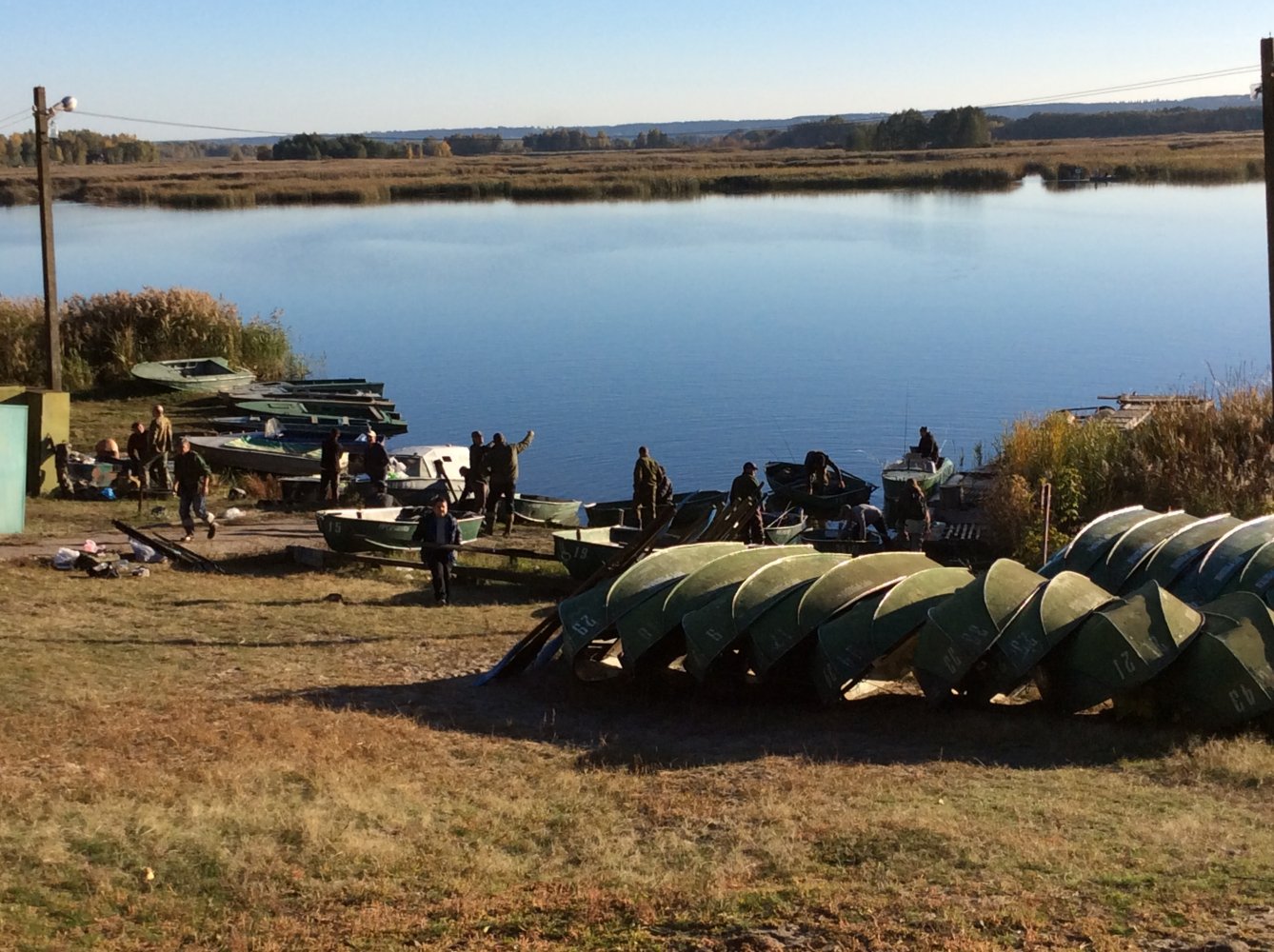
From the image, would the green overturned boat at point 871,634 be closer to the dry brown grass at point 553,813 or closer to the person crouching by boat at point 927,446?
the dry brown grass at point 553,813

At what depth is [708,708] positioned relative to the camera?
1450cm

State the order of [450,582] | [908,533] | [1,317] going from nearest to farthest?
1. [450,582]
2. [908,533]
3. [1,317]

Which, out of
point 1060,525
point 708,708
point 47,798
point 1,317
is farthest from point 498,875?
point 1,317

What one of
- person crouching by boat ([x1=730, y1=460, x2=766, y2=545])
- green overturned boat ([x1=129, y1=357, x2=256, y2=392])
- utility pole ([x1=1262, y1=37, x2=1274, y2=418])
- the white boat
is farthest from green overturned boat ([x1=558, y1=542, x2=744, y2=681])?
green overturned boat ([x1=129, y1=357, x2=256, y2=392])

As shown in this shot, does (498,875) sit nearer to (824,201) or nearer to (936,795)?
(936,795)

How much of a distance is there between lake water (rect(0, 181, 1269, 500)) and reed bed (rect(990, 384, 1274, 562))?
28.2 ft

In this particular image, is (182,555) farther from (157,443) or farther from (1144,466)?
(1144,466)

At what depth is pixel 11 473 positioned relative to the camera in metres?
21.6

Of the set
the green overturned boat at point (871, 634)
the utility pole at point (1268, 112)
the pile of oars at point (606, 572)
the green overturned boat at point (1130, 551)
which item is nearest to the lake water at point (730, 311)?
the utility pole at point (1268, 112)

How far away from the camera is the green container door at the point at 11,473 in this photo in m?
21.5

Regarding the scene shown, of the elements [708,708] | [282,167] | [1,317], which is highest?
[282,167]

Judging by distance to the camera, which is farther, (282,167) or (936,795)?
(282,167)

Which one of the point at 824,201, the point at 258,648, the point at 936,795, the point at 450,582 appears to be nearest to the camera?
the point at 936,795

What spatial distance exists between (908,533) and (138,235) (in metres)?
78.4
